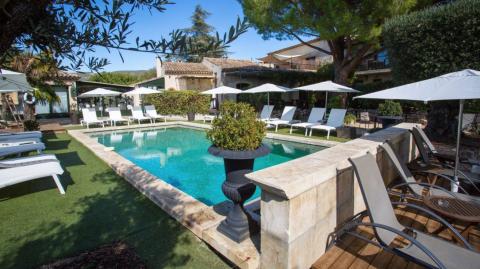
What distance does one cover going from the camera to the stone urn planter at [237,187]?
10.1 feet

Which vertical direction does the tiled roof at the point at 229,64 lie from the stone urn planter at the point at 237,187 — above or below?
above

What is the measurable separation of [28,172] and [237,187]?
3.86 metres

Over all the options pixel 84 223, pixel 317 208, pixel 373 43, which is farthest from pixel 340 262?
pixel 373 43

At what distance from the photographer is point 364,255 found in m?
2.54

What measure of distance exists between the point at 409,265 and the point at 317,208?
95cm

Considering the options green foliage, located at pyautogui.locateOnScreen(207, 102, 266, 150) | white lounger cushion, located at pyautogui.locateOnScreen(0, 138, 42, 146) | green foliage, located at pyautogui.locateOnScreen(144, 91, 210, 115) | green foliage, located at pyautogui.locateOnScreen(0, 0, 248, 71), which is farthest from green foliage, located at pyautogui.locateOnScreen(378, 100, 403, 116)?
white lounger cushion, located at pyautogui.locateOnScreen(0, 138, 42, 146)

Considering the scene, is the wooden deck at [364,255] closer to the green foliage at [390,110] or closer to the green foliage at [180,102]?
the green foliage at [390,110]

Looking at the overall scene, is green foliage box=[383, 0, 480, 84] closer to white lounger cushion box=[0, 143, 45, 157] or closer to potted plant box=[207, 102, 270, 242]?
potted plant box=[207, 102, 270, 242]

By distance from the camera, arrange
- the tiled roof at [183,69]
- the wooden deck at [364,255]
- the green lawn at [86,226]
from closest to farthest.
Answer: the wooden deck at [364,255] → the green lawn at [86,226] → the tiled roof at [183,69]

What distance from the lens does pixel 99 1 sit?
166 centimetres

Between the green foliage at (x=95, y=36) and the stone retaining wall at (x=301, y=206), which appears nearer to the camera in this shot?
the green foliage at (x=95, y=36)

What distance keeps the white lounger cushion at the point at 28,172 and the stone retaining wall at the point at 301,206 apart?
4079mm

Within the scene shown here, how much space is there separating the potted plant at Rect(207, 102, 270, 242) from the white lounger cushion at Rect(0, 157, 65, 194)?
3.30 meters

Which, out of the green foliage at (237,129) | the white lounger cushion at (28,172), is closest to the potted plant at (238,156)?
the green foliage at (237,129)
